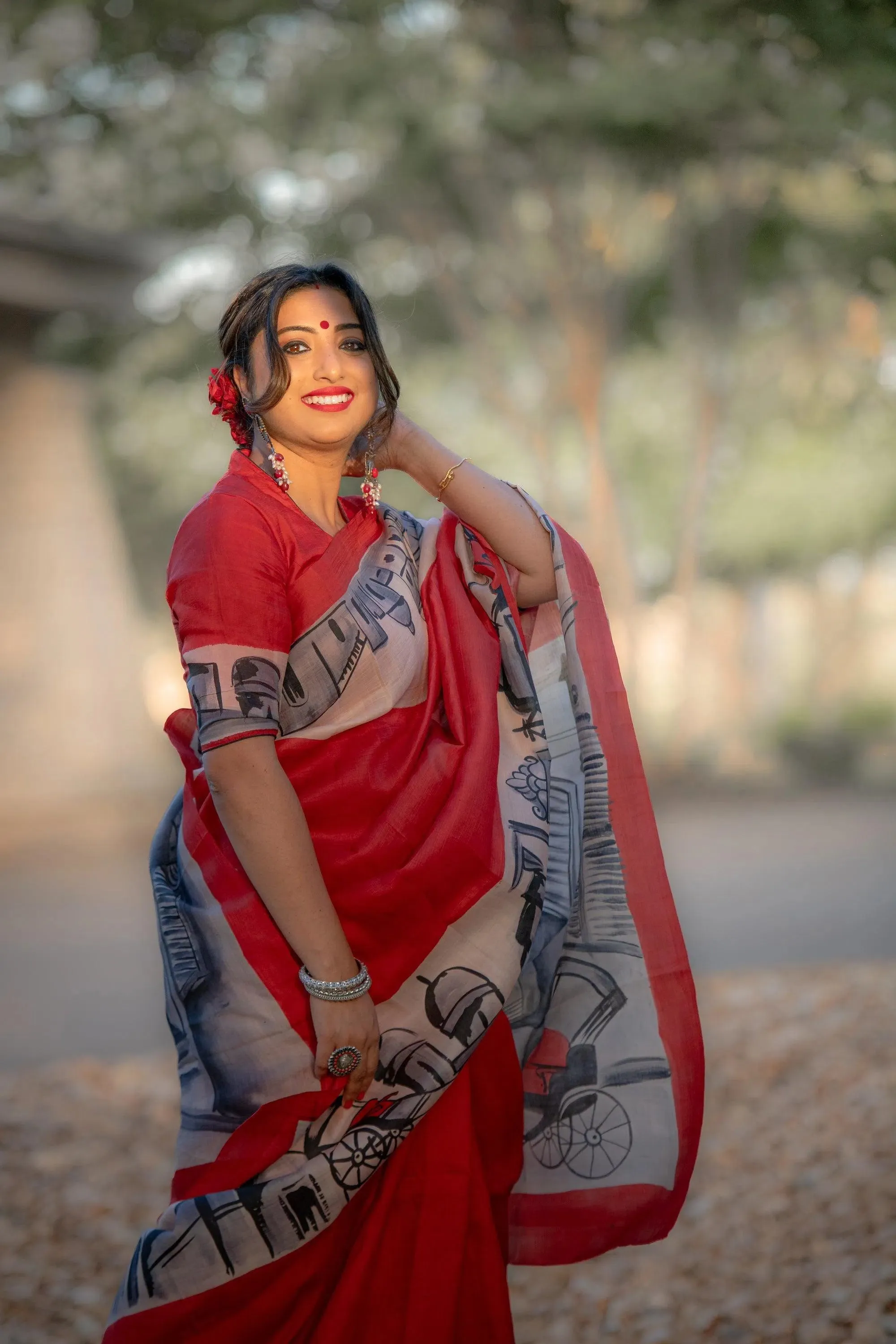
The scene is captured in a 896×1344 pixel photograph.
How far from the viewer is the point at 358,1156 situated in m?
1.73

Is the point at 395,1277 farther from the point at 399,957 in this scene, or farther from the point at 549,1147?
the point at 399,957

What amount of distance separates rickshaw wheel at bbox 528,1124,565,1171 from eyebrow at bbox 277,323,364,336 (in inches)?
50.6

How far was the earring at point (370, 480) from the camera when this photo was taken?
190cm

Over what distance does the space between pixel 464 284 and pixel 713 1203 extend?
10047 mm

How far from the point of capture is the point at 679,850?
8438 mm

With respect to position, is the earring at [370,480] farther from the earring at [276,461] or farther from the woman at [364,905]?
the earring at [276,461]

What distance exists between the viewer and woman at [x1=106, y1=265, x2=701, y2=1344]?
66.7 inches

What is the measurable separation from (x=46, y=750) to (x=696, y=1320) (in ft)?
Answer: 24.9

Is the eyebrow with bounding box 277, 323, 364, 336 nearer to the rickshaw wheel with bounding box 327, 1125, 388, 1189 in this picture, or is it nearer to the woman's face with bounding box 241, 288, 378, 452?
the woman's face with bounding box 241, 288, 378, 452

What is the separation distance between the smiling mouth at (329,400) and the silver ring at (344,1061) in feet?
2.89

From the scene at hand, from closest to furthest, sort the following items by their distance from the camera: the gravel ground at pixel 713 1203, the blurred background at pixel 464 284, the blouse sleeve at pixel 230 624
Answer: the blouse sleeve at pixel 230 624, the gravel ground at pixel 713 1203, the blurred background at pixel 464 284

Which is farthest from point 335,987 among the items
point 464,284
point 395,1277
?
point 464,284

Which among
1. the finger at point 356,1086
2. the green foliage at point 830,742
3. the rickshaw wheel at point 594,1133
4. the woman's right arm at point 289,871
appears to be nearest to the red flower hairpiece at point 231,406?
the woman's right arm at point 289,871

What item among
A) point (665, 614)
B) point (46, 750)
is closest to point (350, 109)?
point (46, 750)
